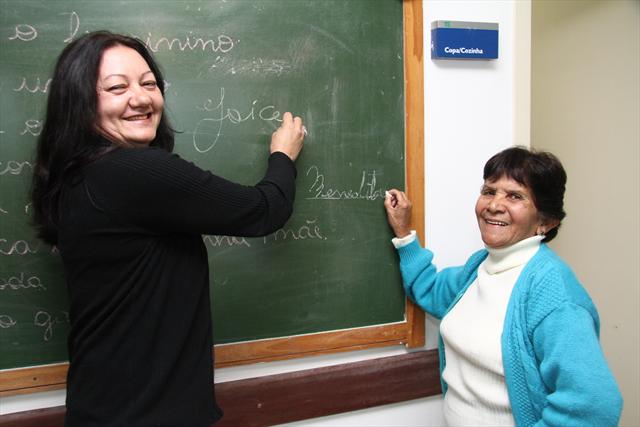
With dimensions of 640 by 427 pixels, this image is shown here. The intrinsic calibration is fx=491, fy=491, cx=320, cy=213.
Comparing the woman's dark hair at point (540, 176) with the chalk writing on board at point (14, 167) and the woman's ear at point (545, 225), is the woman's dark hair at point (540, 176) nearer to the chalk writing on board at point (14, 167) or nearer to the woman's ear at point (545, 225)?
the woman's ear at point (545, 225)

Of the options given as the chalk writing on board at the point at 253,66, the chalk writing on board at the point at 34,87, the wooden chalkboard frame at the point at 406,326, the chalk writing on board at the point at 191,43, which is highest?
the chalk writing on board at the point at 191,43

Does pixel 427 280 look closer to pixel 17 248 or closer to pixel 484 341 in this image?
pixel 484 341

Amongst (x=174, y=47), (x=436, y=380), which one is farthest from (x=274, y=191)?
(x=436, y=380)

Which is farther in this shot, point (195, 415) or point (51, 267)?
point (51, 267)

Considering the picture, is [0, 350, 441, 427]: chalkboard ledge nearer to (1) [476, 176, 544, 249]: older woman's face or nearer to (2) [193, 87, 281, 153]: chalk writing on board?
(1) [476, 176, 544, 249]: older woman's face

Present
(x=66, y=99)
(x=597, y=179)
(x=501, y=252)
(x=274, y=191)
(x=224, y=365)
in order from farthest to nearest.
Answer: (x=597, y=179), (x=224, y=365), (x=501, y=252), (x=274, y=191), (x=66, y=99)

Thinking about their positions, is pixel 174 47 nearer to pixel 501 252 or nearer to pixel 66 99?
pixel 66 99

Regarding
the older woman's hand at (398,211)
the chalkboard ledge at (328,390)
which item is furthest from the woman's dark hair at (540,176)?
the chalkboard ledge at (328,390)

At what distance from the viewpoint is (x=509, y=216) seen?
1373 mm

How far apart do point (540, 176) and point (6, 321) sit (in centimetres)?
154

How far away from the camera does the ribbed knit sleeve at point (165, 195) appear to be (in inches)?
39.2

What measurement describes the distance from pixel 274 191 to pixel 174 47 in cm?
59

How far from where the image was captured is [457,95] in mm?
1739

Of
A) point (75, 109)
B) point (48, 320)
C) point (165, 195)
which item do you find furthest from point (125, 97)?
point (48, 320)
